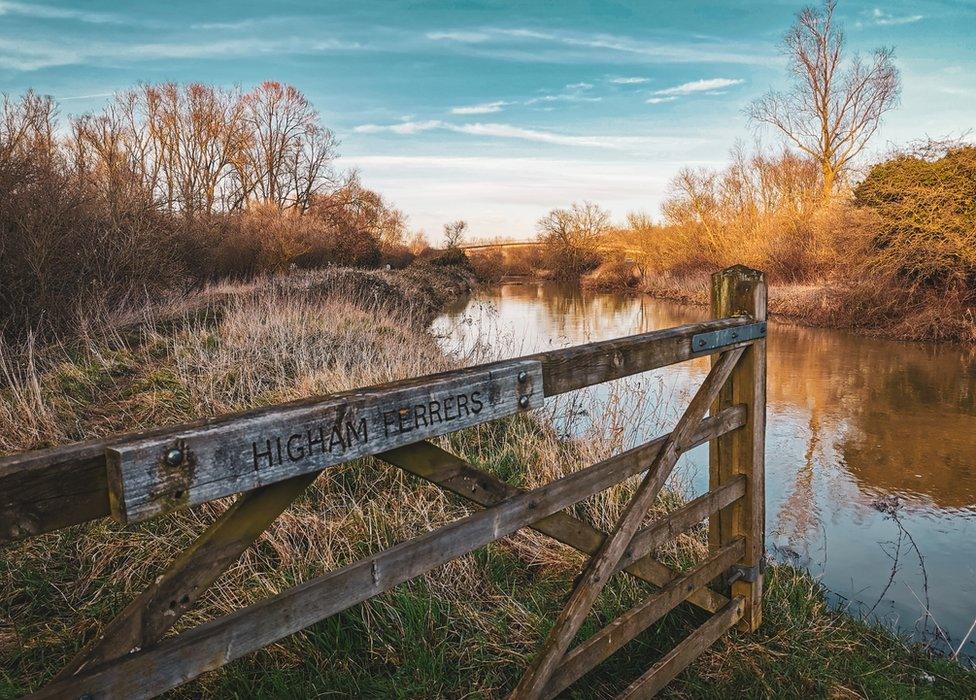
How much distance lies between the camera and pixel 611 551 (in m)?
2.62

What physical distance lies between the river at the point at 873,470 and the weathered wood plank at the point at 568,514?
1936mm

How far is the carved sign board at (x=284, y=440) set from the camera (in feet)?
4.50

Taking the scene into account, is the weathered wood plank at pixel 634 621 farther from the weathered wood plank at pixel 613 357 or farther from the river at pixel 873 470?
the river at pixel 873 470

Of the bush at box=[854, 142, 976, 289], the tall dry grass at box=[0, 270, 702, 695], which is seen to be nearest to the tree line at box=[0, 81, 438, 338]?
the tall dry grass at box=[0, 270, 702, 695]

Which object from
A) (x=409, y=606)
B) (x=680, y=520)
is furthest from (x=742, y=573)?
(x=409, y=606)

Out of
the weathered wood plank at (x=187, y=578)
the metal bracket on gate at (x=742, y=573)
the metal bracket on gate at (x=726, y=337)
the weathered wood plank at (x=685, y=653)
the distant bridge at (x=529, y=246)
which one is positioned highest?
the distant bridge at (x=529, y=246)

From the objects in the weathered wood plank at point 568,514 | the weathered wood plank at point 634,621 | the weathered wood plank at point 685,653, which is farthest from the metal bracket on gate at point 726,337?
the weathered wood plank at point 685,653

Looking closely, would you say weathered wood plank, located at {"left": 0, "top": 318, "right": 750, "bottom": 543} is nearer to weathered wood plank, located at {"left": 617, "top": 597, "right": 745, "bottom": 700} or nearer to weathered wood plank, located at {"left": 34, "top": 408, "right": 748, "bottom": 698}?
weathered wood plank, located at {"left": 34, "top": 408, "right": 748, "bottom": 698}

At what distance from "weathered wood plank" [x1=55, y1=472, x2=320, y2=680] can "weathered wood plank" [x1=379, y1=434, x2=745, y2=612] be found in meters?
0.33

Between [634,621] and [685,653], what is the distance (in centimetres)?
48

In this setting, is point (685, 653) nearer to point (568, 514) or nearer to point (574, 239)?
point (568, 514)

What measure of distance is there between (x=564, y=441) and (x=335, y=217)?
27.7 meters

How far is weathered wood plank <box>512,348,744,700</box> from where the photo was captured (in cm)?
236

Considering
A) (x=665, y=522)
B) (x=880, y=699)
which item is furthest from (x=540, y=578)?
(x=880, y=699)
